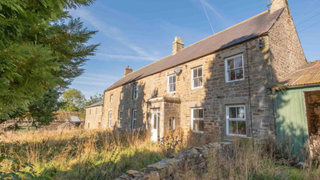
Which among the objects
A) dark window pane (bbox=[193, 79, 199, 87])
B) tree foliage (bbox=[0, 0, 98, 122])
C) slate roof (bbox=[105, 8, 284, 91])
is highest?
slate roof (bbox=[105, 8, 284, 91])

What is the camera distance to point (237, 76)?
928 cm

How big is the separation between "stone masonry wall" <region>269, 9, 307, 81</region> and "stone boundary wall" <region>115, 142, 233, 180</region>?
18.0ft

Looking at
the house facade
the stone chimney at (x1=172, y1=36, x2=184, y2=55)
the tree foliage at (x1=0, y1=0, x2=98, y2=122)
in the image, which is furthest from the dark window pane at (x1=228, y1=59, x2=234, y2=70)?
the house facade

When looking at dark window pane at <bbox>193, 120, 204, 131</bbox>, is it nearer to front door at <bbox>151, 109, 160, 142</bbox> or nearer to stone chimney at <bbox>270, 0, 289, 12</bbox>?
front door at <bbox>151, 109, 160, 142</bbox>

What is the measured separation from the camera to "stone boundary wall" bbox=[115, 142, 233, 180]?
409 centimetres

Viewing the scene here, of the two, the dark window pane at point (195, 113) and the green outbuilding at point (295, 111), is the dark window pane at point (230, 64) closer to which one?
the green outbuilding at point (295, 111)

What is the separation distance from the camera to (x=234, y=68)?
9.42m

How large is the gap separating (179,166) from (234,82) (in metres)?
6.18

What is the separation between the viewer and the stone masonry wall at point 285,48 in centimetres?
874

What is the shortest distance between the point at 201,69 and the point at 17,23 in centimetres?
1044

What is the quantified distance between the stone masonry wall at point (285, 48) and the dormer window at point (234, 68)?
144 centimetres

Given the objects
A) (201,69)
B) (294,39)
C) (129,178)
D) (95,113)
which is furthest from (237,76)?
(95,113)

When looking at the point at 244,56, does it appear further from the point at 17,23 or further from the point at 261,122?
the point at 17,23

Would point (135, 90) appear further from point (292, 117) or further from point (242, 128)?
point (292, 117)
